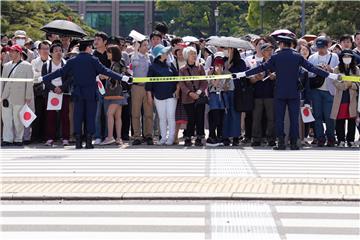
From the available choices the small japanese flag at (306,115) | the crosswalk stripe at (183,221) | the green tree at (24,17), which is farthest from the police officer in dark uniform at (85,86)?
the green tree at (24,17)

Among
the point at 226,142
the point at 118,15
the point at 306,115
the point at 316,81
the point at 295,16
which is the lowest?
the point at 226,142

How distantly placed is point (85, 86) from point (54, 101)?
1096 mm

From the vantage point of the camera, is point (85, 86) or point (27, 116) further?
point (27, 116)

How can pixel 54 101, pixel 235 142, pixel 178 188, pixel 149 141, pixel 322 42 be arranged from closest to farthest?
pixel 178 188 < pixel 322 42 < pixel 235 142 < pixel 54 101 < pixel 149 141

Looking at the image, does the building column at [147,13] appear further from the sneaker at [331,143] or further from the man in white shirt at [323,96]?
the sneaker at [331,143]

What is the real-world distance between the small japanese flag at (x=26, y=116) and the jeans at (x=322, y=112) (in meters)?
5.35

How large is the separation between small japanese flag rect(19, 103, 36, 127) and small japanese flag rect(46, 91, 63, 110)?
368 millimetres

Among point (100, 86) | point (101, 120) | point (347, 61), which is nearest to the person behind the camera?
point (347, 61)

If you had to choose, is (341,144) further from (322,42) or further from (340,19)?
(340,19)

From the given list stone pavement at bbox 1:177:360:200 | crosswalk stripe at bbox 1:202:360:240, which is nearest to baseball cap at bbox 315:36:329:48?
stone pavement at bbox 1:177:360:200

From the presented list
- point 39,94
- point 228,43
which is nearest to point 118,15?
point 39,94

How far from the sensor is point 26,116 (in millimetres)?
16281

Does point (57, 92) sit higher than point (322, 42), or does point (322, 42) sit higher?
point (322, 42)

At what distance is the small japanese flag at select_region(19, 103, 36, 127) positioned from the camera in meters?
16.2
